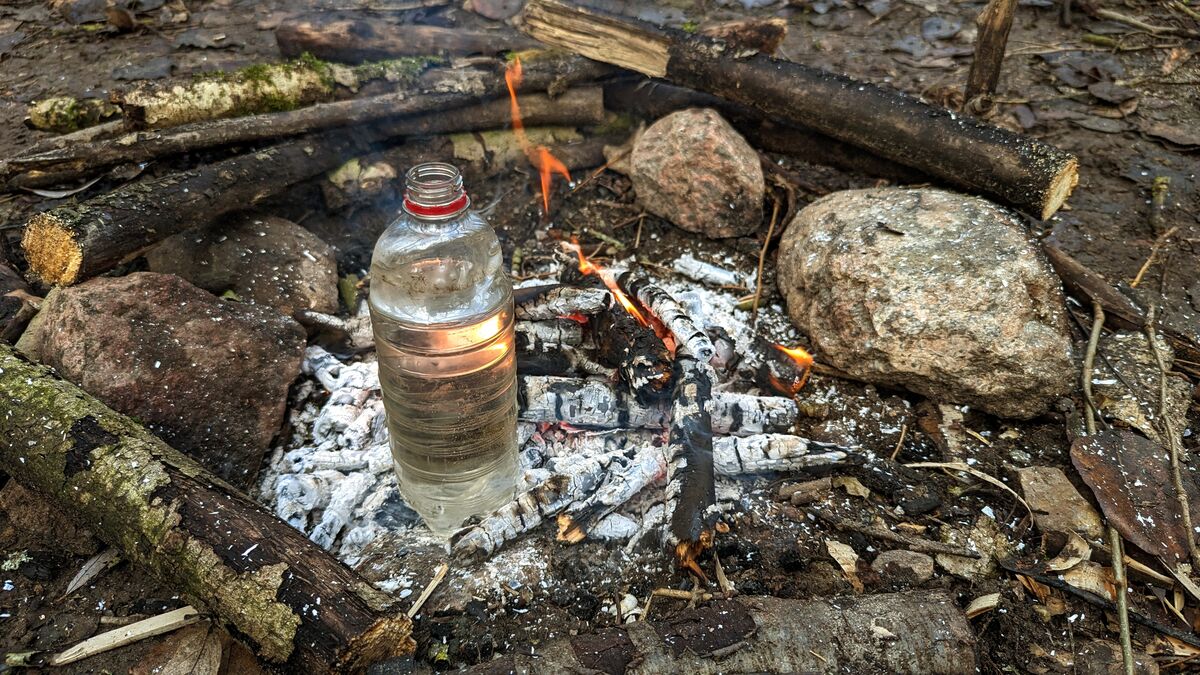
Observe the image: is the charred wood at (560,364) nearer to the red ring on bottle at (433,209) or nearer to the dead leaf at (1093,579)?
the red ring on bottle at (433,209)

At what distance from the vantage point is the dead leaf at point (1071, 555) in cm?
294

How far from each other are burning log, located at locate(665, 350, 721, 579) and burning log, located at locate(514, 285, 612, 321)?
1.63 feet

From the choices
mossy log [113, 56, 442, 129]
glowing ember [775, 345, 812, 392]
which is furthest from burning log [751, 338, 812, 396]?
Result: mossy log [113, 56, 442, 129]

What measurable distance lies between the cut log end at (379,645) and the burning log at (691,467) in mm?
1060

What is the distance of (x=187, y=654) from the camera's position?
2.57m

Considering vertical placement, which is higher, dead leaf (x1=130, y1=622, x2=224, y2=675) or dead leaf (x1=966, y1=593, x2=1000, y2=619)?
dead leaf (x1=966, y1=593, x2=1000, y2=619)

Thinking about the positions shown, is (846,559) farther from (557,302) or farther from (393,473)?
(393,473)

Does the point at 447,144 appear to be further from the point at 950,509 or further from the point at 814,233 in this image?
the point at 950,509

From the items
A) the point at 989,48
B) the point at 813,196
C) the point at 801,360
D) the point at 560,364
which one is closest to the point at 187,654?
the point at 560,364

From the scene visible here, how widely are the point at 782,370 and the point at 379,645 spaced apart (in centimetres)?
234

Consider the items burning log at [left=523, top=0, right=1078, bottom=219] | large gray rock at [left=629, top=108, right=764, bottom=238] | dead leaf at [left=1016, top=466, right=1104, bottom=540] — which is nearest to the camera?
dead leaf at [left=1016, top=466, right=1104, bottom=540]

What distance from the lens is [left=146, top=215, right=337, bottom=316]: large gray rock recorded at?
12.8 ft

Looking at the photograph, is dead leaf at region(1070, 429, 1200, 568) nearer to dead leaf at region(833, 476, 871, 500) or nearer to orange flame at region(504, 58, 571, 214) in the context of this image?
dead leaf at region(833, 476, 871, 500)

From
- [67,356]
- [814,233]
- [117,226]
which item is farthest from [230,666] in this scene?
[814,233]
